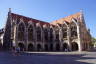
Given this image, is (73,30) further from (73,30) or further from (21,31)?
(21,31)

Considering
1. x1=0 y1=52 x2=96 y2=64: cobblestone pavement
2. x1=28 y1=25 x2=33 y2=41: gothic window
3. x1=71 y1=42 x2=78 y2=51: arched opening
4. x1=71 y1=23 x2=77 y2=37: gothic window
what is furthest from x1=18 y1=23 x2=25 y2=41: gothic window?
x1=0 y1=52 x2=96 y2=64: cobblestone pavement

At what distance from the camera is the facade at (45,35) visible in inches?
2006

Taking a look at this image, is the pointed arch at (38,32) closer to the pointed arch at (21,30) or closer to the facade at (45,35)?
the facade at (45,35)

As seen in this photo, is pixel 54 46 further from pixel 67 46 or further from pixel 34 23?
pixel 34 23

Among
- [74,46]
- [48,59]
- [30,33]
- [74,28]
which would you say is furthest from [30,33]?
[48,59]

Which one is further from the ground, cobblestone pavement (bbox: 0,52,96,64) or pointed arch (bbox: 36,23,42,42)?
pointed arch (bbox: 36,23,42,42)

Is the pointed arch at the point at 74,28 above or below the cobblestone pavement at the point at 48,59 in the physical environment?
above

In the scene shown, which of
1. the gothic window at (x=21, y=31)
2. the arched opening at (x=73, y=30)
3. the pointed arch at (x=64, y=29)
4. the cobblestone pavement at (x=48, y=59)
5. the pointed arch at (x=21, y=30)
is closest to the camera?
the cobblestone pavement at (x=48, y=59)

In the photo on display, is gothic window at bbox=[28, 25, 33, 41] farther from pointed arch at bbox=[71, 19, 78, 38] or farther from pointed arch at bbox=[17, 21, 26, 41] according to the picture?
pointed arch at bbox=[71, 19, 78, 38]

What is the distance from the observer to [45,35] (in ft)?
199

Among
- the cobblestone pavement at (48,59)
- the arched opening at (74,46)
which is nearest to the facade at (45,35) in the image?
the arched opening at (74,46)

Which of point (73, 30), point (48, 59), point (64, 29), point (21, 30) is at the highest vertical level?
point (64, 29)

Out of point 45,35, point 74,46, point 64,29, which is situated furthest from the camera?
point 45,35

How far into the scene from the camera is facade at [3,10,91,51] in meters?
50.9
